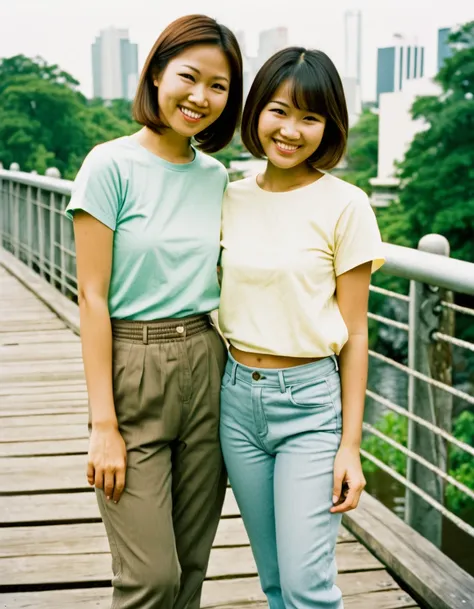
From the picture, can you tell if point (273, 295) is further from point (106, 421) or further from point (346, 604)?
point (346, 604)

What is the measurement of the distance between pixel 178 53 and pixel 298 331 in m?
0.59

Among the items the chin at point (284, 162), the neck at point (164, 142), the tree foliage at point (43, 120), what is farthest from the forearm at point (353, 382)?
the tree foliage at point (43, 120)

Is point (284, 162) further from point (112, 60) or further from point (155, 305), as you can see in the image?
point (112, 60)

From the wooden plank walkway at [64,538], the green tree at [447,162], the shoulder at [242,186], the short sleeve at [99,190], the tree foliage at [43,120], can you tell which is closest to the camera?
the short sleeve at [99,190]

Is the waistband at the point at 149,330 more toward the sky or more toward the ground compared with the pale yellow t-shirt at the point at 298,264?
Result: more toward the ground

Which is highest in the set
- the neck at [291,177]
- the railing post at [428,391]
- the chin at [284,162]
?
the chin at [284,162]

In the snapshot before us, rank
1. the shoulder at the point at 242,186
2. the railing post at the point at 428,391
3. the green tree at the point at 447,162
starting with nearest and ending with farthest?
the shoulder at the point at 242,186, the railing post at the point at 428,391, the green tree at the point at 447,162

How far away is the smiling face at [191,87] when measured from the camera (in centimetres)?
168

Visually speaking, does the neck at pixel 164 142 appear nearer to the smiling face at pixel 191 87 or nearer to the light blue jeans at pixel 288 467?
the smiling face at pixel 191 87

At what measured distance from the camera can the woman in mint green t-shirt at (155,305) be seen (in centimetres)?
162

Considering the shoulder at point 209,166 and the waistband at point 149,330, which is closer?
the waistband at point 149,330

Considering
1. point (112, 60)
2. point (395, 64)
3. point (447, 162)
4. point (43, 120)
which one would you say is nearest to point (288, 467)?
point (447, 162)

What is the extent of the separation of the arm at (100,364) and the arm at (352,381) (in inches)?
16.7

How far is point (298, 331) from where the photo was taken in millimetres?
1690
